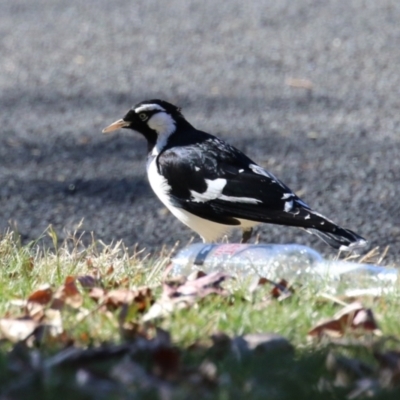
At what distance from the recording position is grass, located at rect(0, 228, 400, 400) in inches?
106

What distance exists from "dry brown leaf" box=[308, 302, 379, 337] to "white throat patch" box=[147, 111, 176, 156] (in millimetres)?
2754

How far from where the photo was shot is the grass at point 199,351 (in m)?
2.70

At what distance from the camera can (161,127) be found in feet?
19.7

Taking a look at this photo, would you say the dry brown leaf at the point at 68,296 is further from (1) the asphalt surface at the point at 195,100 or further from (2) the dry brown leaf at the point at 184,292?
(1) the asphalt surface at the point at 195,100

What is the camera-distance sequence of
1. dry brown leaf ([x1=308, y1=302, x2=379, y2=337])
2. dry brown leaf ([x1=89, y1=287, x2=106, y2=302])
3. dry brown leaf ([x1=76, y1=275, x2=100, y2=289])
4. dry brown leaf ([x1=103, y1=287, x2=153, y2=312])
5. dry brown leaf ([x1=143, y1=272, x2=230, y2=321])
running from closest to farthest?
dry brown leaf ([x1=308, y1=302, x2=379, y2=337]) < dry brown leaf ([x1=143, y1=272, x2=230, y2=321]) < dry brown leaf ([x1=103, y1=287, x2=153, y2=312]) < dry brown leaf ([x1=89, y1=287, x2=106, y2=302]) < dry brown leaf ([x1=76, y1=275, x2=100, y2=289])

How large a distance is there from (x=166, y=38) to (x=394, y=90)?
3306 millimetres

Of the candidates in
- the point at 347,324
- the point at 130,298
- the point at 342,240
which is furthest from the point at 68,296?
the point at 342,240

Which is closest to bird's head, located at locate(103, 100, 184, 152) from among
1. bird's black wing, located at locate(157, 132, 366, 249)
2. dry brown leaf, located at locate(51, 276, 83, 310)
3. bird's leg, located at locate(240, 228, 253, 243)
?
bird's black wing, located at locate(157, 132, 366, 249)

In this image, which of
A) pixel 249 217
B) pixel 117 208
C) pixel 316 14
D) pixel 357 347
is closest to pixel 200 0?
pixel 316 14

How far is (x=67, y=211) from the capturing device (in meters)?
6.91

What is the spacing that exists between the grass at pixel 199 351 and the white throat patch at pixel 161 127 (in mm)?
2039

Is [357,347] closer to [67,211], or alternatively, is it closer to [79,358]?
[79,358]

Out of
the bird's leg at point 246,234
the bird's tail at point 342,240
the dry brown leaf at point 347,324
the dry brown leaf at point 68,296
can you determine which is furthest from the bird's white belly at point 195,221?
the dry brown leaf at point 347,324

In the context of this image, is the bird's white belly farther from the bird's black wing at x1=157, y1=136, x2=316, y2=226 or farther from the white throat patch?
the white throat patch
